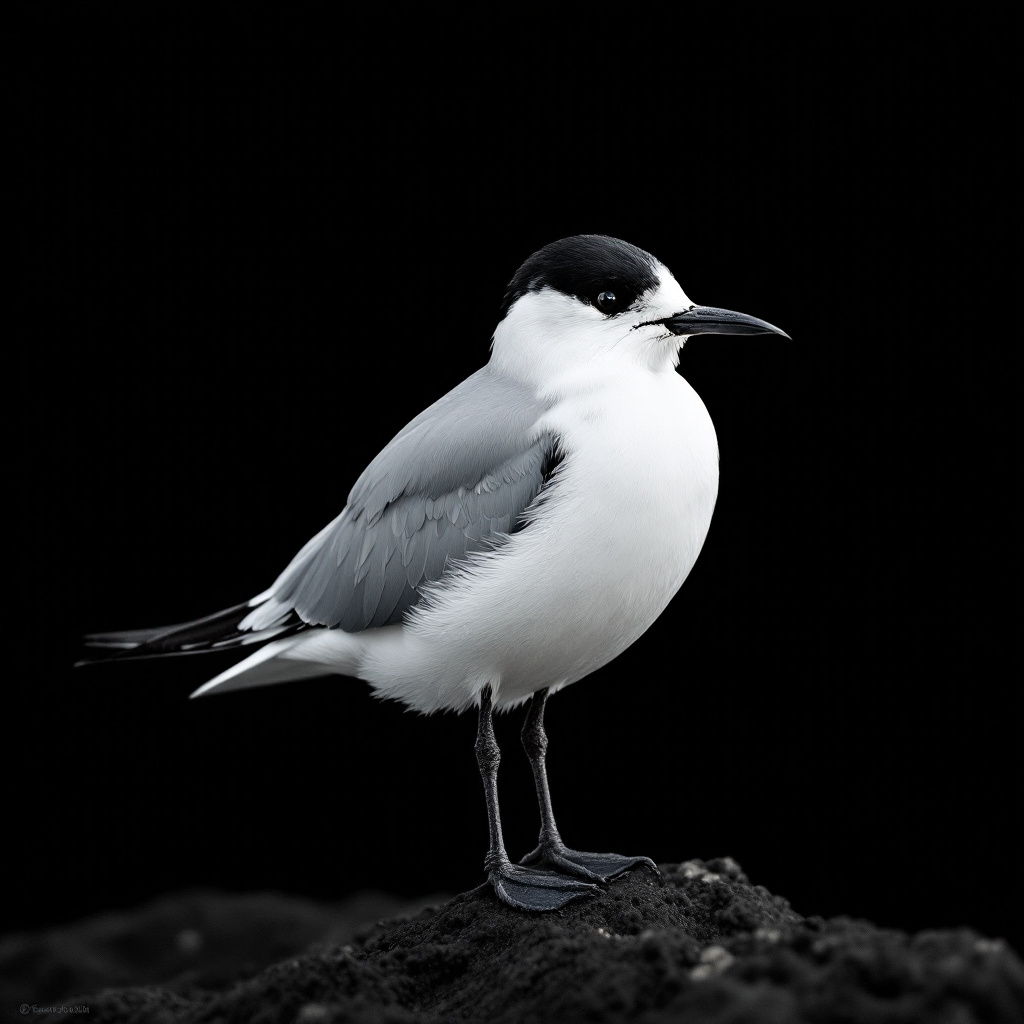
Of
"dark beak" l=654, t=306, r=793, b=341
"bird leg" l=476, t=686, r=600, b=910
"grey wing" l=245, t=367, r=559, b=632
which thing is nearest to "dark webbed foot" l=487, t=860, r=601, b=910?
"bird leg" l=476, t=686, r=600, b=910

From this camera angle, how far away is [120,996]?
4.46 meters

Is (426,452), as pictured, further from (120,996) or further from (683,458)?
(120,996)

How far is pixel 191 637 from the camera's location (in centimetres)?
521

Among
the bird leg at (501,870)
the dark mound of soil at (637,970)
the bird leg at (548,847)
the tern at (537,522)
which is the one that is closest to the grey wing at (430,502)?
the tern at (537,522)

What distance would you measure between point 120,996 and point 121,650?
4.44 feet

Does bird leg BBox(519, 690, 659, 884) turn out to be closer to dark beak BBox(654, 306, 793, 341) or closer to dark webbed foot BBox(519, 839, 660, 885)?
dark webbed foot BBox(519, 839, 660, 885)

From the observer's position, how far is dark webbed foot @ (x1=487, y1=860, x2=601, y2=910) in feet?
14.5

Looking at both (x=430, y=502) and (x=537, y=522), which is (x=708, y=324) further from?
(x=430, y=502)

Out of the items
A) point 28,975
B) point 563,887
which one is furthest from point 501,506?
point 28,975

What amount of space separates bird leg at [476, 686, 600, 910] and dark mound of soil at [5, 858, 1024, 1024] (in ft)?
0.16

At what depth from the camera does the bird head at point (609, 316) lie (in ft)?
15.0

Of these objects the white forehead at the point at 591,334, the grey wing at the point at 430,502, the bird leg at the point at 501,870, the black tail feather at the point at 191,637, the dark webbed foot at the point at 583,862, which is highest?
the white forehead at the point at 591,334

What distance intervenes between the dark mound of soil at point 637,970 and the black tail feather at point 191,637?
50.1 inches

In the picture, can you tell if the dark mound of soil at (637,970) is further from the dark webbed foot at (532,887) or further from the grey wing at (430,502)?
the grey wing at (430,502)
